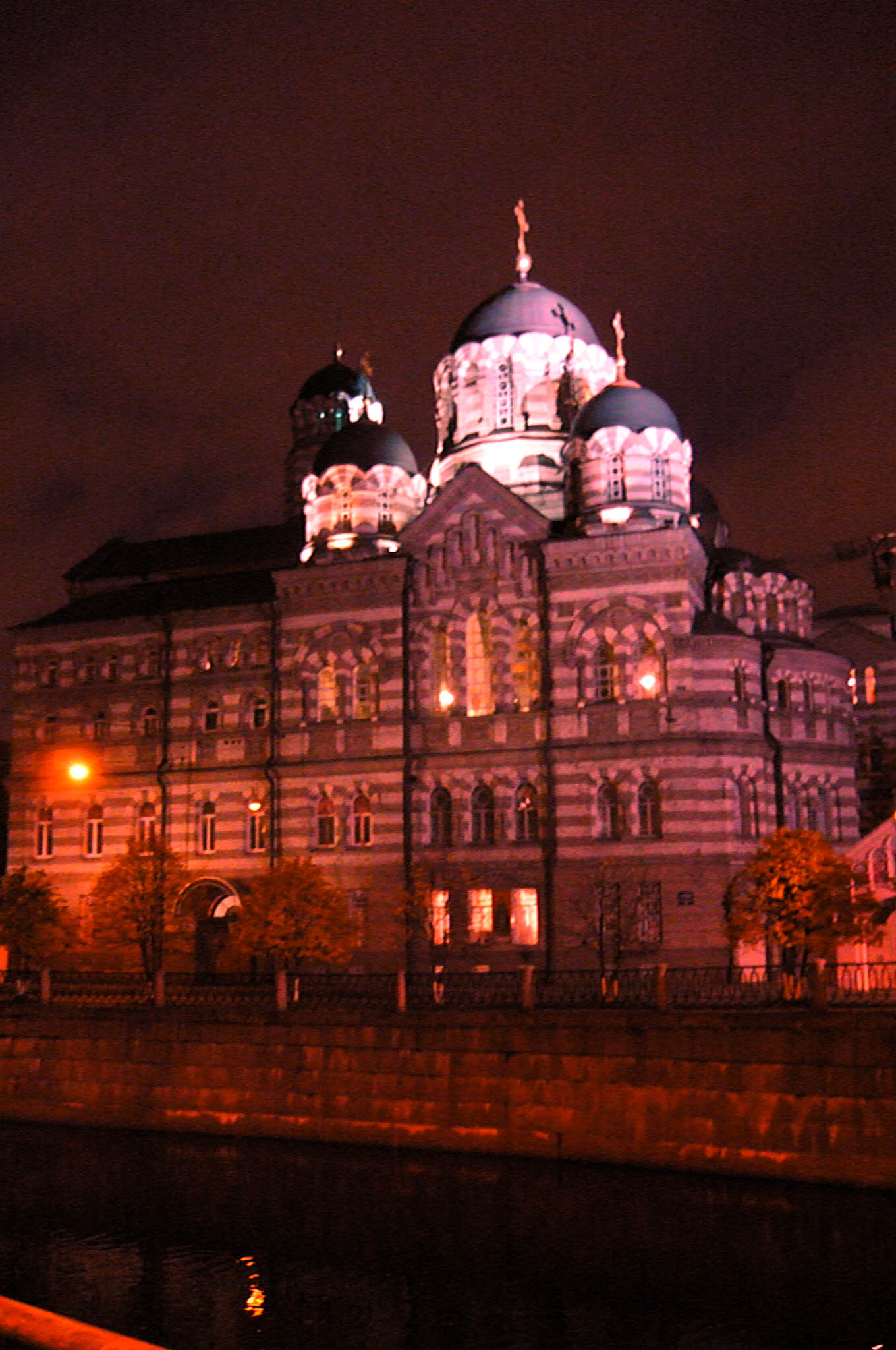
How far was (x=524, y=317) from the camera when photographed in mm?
59781

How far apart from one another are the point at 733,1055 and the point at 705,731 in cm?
1952

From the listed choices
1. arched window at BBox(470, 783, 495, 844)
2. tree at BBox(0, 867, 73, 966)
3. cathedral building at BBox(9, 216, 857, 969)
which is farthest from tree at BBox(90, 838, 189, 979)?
arched window at BBox(470, 783, 495, 844)

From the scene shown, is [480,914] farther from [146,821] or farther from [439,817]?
[146,821]

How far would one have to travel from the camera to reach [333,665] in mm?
54094

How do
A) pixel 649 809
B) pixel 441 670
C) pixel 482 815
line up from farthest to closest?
pixel 441 670 → pixel 482 815 → pixel 649 809

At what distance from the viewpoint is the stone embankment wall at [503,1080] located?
28.4 meters

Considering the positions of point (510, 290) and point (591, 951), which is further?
point (510, 290)

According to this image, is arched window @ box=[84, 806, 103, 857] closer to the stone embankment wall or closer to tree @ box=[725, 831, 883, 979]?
the stone embankment wall

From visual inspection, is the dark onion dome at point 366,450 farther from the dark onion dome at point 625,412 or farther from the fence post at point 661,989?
the fence post at point 661,989

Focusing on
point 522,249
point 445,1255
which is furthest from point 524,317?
point 445,1255

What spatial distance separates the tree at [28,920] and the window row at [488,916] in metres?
14.5

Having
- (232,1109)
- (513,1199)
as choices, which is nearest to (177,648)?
(232,1109)

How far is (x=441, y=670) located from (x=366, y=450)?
10.3 metres

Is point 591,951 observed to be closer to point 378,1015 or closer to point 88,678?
point 378,1015
